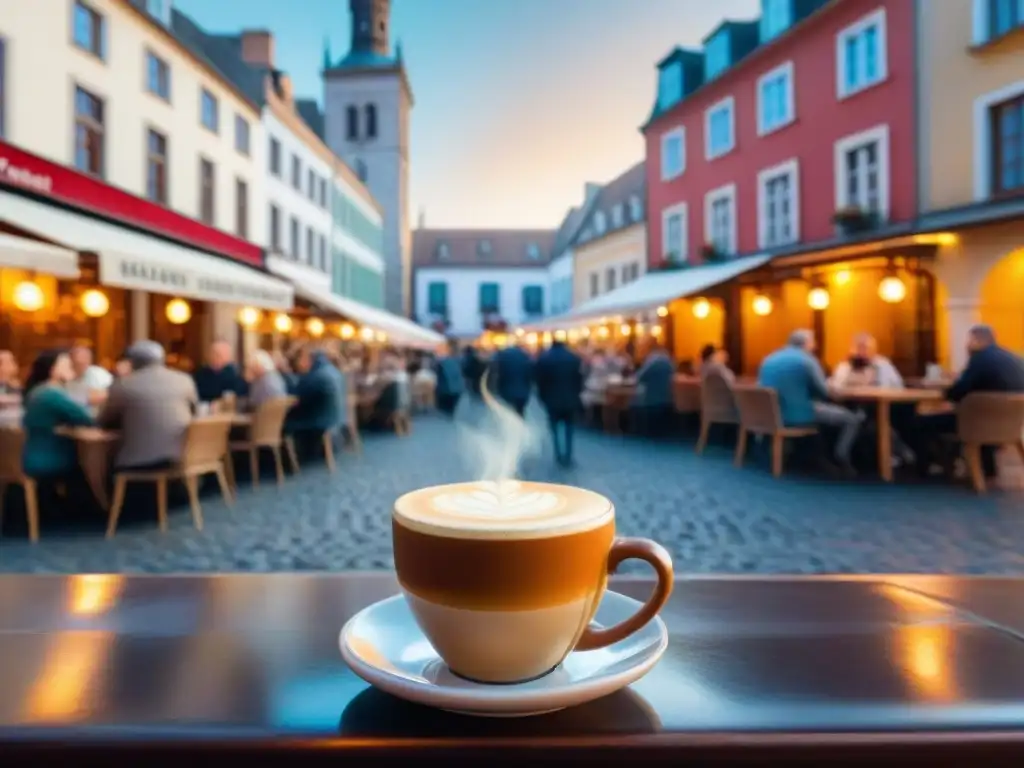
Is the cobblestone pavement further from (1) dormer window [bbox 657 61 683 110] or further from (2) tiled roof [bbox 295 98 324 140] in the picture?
(2) tiled roof [bbox 295 98 324 140]

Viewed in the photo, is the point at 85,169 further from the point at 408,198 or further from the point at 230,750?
the point at 408,198

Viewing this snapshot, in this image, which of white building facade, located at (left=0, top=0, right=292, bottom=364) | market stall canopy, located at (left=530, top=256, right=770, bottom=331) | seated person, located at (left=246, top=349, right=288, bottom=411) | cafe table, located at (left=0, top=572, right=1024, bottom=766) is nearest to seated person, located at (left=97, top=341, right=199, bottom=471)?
white building facade, located at (left=0, top=0, right=292, bottom=364)

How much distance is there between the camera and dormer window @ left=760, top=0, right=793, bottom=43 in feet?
53.3

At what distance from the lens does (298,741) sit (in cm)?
62

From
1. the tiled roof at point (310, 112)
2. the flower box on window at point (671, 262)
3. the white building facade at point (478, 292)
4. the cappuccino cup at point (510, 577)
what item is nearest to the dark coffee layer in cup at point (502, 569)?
the cappuccino cup at point (510, 577)

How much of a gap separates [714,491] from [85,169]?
11.5 metres

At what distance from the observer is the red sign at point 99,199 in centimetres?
1035

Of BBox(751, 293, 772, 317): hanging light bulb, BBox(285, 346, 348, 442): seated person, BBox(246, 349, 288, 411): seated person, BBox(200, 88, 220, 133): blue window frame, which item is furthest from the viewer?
BBox(200, 88, 220, 133): blue window frame

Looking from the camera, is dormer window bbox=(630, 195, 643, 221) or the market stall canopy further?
dormer window bbox=(630, 195, 643, 221)

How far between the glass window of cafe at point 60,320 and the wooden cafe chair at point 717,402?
8617 millimetres

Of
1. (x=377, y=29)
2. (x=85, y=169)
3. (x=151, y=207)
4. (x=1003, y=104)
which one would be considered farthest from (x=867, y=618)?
(x=377, y=29)

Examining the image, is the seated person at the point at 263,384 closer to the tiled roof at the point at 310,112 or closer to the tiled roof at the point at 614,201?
the tiled roof at the point at 614,201

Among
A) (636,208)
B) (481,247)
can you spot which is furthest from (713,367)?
(481,247)

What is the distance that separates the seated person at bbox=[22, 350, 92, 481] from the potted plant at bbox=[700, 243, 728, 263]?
15.2 meters
